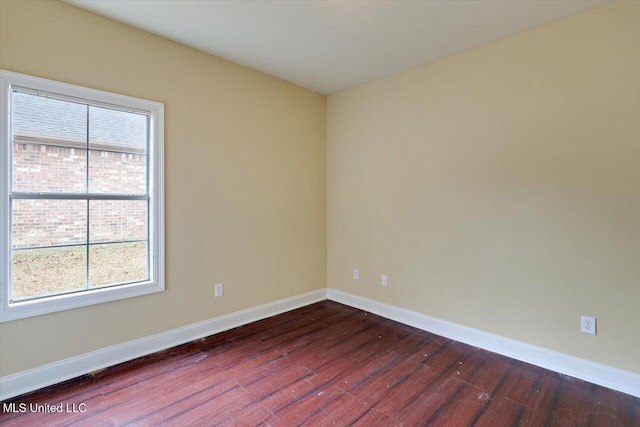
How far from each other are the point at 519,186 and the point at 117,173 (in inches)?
129

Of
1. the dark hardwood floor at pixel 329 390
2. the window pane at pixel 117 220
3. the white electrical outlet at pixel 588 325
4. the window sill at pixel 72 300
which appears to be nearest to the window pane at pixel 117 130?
the window pane at pixel 117 220

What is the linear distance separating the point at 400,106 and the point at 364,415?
9.23 ft

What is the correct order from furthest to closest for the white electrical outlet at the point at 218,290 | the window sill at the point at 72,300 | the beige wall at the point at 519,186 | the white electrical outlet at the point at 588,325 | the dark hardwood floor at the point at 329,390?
the white electrical outlet at the point at 218,290 < the white electrical outlet at the point at 588,325 < the beige wall at the point at 519,186 < the window sill at the point at 72,300 < the dark hardwood floor at the point at 329,390

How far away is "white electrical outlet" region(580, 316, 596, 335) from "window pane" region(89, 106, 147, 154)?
3.68 m

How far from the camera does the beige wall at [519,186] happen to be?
6.79ft

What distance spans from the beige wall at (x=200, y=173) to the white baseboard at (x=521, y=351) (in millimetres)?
1157

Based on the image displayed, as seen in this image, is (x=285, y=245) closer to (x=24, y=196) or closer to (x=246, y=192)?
(x=246, y=192)

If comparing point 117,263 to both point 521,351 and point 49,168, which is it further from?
point 521,351

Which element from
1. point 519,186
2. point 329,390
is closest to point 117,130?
point 329,390

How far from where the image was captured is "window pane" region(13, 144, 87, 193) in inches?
79.4

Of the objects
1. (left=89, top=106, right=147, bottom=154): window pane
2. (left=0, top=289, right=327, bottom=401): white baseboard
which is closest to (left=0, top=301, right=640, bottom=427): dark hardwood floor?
(left=0, top=289, right=327, bottom=401): white baseboard

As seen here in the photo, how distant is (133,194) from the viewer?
2.48 m

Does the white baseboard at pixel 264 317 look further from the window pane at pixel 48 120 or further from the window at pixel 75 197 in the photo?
the window pane at pixel 48 120

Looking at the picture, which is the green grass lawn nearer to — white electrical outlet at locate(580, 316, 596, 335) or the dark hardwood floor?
the dark hardwood floor
